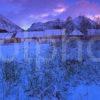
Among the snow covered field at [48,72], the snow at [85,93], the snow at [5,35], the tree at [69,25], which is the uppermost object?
the tree at [69,25]

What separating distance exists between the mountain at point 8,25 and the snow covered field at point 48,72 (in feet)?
3.10

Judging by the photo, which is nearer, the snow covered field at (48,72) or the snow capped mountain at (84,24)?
the snow covered field at (48,72)

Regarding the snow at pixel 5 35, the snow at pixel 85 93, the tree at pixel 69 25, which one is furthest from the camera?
the snow at pixel 5 35

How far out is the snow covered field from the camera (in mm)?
5934

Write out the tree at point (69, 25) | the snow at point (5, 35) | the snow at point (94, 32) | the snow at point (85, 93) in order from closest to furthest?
the snow at point (85, 93), the snow at point (94, 32), the tree at point (69, 25), the snow at point (5, 35)

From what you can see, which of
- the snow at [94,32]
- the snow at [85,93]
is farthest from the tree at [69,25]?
the snow at [85,93]

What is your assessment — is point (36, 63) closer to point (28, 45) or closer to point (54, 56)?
point (54, 56)

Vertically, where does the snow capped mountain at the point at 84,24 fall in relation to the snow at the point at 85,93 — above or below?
above

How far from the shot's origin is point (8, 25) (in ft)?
29.7

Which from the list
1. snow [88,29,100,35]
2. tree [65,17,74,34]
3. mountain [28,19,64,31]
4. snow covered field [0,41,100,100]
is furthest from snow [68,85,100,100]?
mountain [28,19,64,31]

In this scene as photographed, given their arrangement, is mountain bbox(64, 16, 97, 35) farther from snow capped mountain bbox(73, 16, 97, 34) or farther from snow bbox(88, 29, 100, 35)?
snow bbox(88, 29, 100, 35)

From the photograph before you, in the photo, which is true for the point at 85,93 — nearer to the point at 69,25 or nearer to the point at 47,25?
the point at 69,25

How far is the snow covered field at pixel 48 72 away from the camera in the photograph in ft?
19.5

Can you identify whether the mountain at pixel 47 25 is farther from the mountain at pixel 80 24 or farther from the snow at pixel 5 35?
the snow at pixel 5 35
